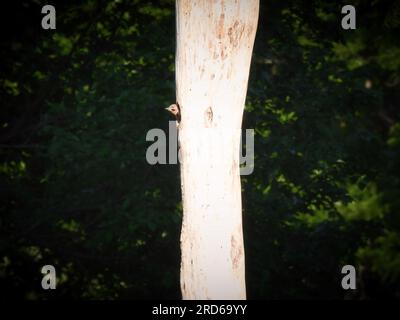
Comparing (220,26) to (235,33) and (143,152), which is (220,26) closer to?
(235,33)

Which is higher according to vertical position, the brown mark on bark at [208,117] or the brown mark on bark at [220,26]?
the brown mark on bark at [220,26]

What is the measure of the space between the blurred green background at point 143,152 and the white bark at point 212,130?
7.29 ft

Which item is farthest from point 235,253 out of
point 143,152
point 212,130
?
point 143,152

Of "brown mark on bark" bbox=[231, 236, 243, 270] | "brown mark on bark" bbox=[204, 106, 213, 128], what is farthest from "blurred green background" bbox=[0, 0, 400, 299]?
"brown mark on bark" bbox=[204, 106, 213, 128]

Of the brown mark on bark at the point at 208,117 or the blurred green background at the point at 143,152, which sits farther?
the blurred green background at the point at 143,152

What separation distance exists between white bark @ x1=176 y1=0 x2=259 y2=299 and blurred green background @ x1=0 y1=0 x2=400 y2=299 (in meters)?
2.22

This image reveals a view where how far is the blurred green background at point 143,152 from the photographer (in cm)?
562

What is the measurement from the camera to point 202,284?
322 centimetres

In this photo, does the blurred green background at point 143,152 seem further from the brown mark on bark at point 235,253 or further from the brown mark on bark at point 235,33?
the brown mark on bark at point 235,33

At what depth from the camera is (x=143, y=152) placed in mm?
5574

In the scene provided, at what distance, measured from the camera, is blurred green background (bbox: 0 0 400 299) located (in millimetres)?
5625

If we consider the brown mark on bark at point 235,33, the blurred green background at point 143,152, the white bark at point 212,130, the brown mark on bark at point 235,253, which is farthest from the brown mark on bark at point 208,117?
the blurred green background at point 143,152
